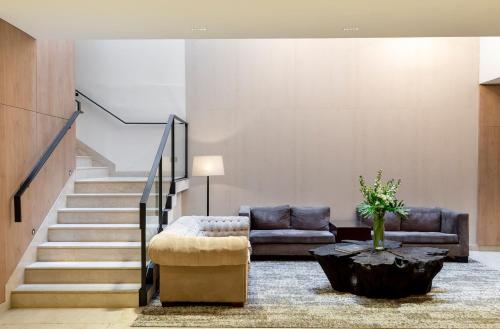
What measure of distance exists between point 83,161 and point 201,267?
373 centimetres

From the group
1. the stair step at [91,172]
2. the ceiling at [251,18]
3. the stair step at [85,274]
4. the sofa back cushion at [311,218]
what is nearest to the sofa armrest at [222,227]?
the stair step at [85,274]

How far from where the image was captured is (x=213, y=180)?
26.2 ft

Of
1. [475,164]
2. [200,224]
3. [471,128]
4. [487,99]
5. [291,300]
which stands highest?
[487,99]

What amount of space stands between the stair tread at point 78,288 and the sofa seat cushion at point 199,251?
57cm

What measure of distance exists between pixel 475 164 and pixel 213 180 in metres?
4.44

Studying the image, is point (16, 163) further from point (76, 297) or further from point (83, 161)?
point (83, 161)

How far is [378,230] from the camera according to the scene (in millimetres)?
5281

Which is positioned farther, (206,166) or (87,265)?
(206,166)

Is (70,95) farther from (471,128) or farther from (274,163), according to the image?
(471,128)

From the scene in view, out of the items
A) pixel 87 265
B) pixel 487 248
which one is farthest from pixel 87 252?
pixel 487 248

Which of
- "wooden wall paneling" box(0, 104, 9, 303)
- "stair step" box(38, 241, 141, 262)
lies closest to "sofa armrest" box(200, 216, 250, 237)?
"stair step" box(38, 241, 141, 262)

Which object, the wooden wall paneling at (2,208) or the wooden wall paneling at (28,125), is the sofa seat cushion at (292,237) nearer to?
the wooden wall paneling at (28,125)

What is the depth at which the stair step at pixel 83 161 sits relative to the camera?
7239 mm

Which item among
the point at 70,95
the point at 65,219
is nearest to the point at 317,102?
the point at 70,95
